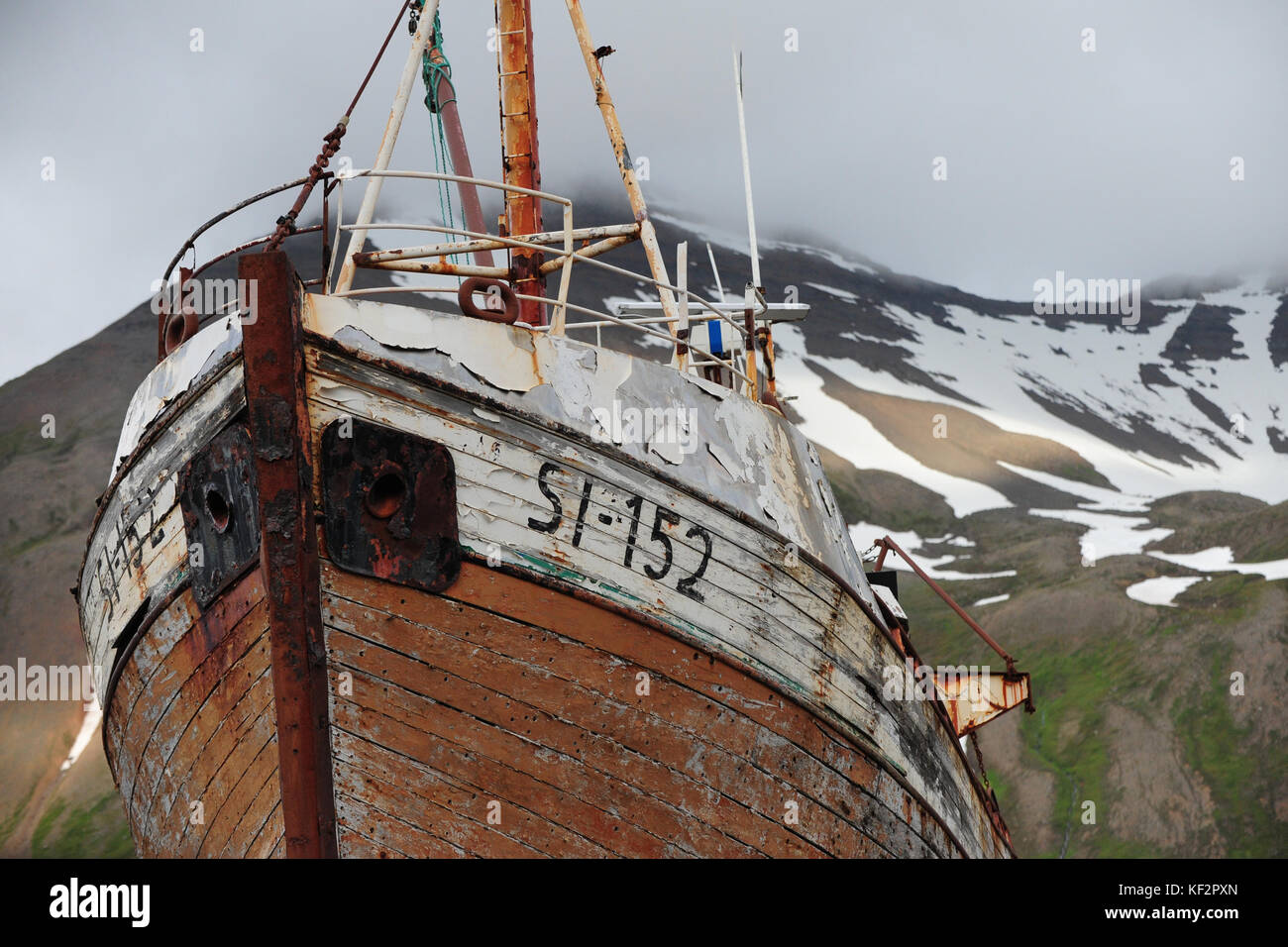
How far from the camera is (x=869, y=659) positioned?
281 inches

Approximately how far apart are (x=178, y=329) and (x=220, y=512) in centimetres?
143

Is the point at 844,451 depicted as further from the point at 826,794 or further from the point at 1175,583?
the point at 826,794

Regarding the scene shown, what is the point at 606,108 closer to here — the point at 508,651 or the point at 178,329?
the point at 178,329

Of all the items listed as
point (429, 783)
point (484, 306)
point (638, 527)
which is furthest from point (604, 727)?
point (484, 306)

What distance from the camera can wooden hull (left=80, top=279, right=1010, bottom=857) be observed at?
5.51 m

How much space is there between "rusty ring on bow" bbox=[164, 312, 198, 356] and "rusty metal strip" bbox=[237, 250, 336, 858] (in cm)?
111

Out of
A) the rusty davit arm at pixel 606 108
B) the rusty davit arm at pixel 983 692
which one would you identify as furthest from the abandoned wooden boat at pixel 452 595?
the rusty davit arm at pixel 983 692

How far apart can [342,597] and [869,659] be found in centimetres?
321

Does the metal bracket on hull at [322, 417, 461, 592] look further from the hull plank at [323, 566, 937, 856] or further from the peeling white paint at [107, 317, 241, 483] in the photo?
the peeling white paint at [107, 317, 241, 483]

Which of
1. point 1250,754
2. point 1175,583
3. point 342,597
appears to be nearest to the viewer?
point 342,597

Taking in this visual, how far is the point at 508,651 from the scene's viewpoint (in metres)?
5.61

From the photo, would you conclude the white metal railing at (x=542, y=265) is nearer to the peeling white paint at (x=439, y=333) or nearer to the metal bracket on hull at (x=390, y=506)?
the peeling white paint at (x=439, y=333)
